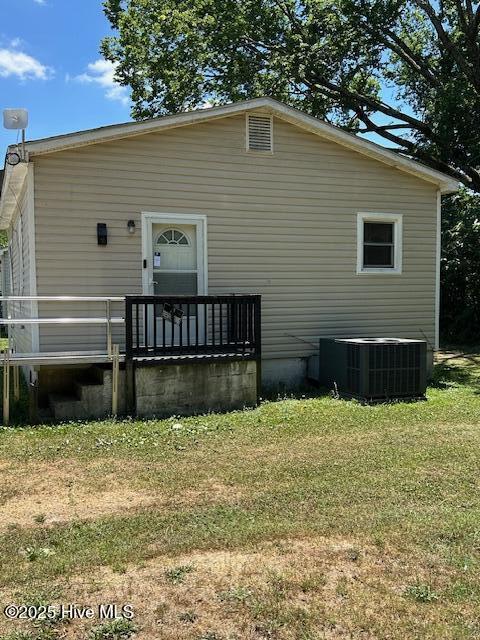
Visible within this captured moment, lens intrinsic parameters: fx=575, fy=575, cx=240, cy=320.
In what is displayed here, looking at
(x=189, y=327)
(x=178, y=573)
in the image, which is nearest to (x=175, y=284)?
(x=189, y=327)

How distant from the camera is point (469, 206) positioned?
55.2 feet

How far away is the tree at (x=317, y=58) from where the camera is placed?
1650 centimetres

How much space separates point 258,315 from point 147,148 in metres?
2.85

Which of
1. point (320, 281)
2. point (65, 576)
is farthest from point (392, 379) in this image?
point (65, 576)

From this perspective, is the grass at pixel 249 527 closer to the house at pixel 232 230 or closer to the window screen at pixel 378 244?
the house at pixel 232 230

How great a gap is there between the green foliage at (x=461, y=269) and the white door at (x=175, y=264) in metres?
10.4

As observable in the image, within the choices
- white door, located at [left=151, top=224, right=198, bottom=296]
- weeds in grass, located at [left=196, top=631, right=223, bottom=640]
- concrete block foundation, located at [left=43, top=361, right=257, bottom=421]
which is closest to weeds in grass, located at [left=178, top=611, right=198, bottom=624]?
weeds in grass, located at [left=196, top=631, right=223, bottom=640]

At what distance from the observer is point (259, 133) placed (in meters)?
8.75

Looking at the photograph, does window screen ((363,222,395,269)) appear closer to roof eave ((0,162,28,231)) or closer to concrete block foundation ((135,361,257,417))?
concrete block foundation ((135,361,257,417))

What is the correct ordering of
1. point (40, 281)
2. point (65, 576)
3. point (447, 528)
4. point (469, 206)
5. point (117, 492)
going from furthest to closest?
1. point (469, 206)
2. point (40, 281)
3. point (117, 492)
4. point (447, 528)
5. point (65, 576)

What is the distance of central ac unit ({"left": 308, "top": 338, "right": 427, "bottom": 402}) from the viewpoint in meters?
7.88

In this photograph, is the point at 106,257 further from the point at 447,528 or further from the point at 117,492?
the point at 447,528

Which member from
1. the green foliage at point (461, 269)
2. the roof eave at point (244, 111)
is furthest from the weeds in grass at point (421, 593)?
the green foliage at point (461, 269)

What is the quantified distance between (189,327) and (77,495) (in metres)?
3.54
